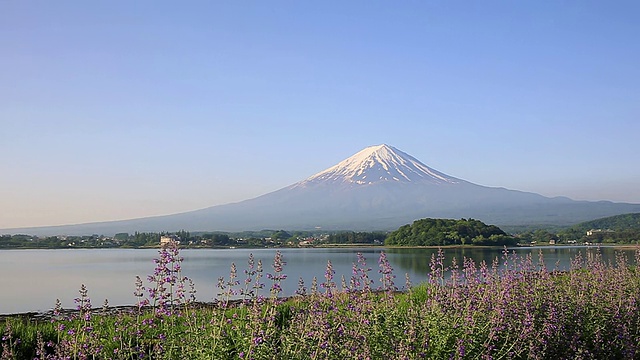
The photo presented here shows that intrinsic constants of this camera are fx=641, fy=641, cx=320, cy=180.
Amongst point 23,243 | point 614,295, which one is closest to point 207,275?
point 614,295

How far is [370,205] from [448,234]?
87983 millimetres

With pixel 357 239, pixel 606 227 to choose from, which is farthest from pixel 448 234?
pixel 606 227

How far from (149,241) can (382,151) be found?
83.6 meters

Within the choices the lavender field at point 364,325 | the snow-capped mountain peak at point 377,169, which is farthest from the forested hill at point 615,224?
the lavender field at point 364,325

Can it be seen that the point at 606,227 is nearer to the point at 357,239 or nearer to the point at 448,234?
the point at 357,239

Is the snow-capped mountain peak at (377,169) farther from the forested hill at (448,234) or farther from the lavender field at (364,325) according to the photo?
the lavender field at (364,325)

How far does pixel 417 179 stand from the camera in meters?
146

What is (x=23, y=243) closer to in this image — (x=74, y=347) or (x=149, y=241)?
(x=149, y=241)

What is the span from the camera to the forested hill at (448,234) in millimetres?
48500

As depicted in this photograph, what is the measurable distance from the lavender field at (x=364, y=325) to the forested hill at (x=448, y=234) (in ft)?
135

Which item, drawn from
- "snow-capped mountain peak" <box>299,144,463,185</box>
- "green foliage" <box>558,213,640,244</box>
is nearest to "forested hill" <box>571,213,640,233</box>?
"green foliage" <box>558,213,640,244</box>

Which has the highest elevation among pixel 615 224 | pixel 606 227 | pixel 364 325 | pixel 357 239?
pixel 615 224

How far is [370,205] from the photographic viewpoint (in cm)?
13712

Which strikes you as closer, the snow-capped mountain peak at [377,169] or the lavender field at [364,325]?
the lavender field at [364,325]
